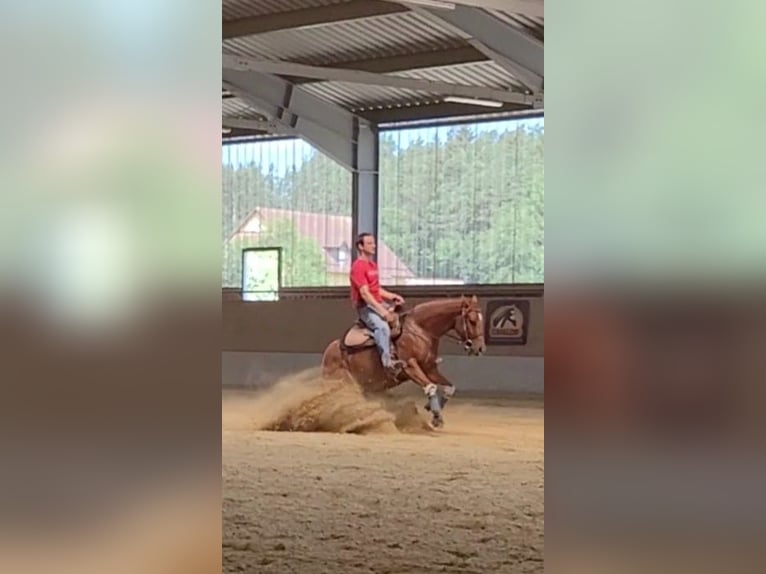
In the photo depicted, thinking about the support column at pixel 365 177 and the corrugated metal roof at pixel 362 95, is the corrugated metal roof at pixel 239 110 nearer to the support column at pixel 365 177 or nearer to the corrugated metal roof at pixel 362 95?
the corrugated metal roof at pixel 362 95

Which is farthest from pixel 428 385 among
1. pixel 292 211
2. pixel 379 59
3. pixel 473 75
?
pixel 292 211

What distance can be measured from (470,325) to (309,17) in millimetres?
3959

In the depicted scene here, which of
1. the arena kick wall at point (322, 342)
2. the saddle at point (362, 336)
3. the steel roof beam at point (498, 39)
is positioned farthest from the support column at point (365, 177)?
the saddle at point (362, 336)

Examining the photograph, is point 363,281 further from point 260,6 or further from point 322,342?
point 260,6

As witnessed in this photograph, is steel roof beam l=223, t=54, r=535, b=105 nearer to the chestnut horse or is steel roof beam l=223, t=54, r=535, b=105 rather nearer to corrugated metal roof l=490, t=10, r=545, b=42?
corrugated metal roof l=490, t=10, r=545, b=42

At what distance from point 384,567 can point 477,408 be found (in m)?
4.54

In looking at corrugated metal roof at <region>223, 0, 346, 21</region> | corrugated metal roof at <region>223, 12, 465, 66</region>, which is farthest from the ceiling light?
corrugated metal roof at <region>223, 0, 346, 21</region>

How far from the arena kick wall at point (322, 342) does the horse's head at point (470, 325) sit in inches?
38.2

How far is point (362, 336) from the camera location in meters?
8.02

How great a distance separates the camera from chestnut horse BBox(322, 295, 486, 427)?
7785 millimetres
